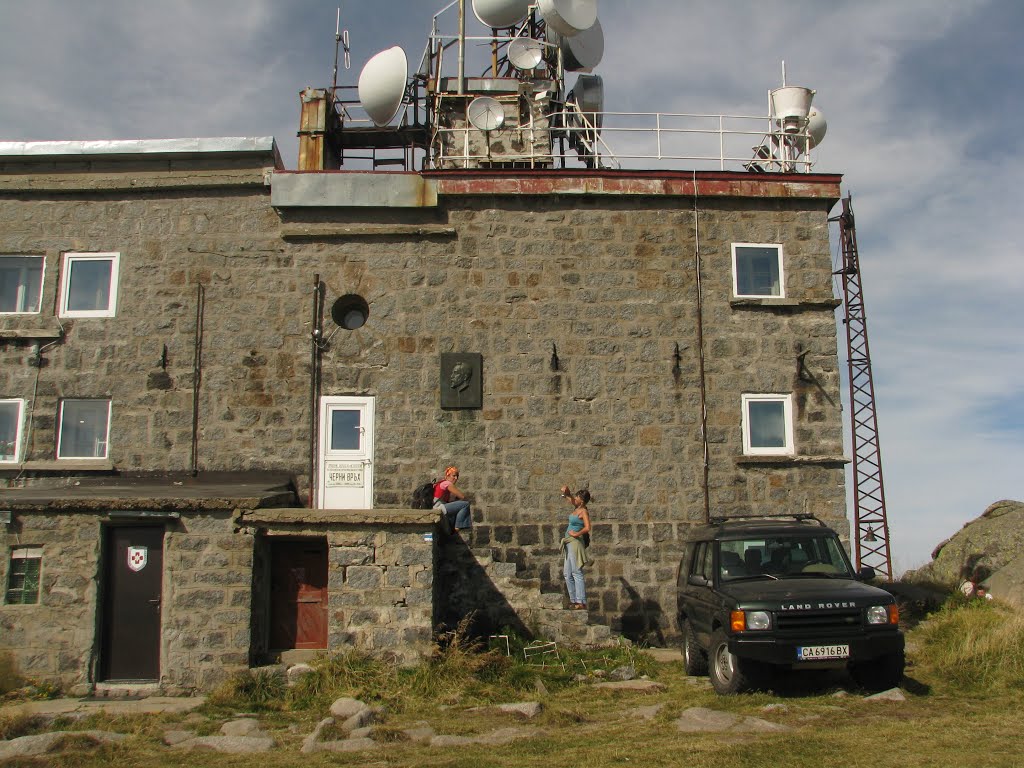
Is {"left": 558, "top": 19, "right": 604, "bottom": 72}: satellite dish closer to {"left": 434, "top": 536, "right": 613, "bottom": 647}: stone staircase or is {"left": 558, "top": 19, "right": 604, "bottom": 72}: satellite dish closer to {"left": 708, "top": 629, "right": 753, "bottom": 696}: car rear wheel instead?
{"left": 434, "top": 536, "right": 613, "bottom": 647}: stone staircase

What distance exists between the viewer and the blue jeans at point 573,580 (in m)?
12.1

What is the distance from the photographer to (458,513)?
1238 cm

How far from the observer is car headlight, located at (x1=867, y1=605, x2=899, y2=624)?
28.5 ft

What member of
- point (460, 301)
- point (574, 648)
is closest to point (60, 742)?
point (574, 648)

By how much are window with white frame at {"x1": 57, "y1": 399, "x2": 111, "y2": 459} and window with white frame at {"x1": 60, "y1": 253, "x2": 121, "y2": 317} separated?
1368 millimetres

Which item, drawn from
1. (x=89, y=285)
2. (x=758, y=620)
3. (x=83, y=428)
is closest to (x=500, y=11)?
(x=89, y=285)

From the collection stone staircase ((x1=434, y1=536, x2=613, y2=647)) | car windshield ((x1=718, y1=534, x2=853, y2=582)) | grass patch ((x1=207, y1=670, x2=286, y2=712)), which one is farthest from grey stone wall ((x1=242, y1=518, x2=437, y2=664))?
car windshield ((x1=718, y1=534, x2=853, y2=582))

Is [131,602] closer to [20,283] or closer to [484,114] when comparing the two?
[20,283]

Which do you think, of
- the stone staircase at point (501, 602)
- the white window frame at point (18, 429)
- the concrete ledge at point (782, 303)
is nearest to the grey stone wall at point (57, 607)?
the white window frame at point (18, 429)

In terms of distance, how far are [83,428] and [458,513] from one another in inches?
230

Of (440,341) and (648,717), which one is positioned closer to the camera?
(648,717)

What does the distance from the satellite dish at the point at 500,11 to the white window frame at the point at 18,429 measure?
34.3ft

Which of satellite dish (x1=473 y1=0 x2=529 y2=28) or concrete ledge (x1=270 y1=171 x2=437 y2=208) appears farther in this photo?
satellite dish (x1=473 y1=0 x2=529 y2=28)

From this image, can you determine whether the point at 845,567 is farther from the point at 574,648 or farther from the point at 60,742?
the point at 60,742
